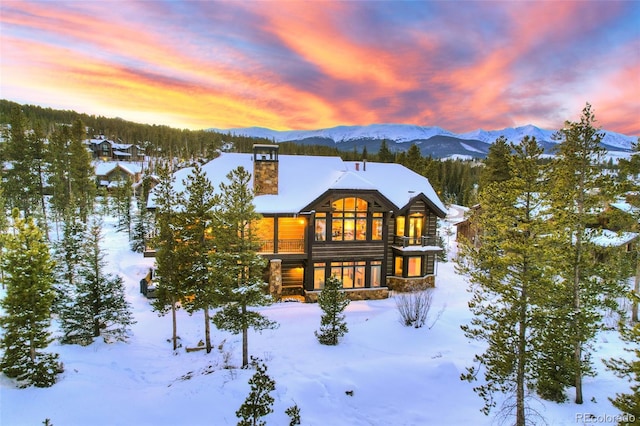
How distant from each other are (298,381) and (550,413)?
8372 mm

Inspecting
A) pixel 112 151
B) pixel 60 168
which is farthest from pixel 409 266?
pixel 112 151

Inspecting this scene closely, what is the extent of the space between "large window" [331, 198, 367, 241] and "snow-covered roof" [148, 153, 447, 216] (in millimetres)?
1207

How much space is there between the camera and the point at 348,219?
2202 centimetres

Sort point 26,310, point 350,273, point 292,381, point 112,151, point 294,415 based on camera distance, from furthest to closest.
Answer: point 112,151, point 350,273, point 292,381, point 26,310, point 294,415

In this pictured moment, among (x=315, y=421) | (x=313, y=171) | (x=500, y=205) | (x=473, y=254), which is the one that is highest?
(x=313, y=171)

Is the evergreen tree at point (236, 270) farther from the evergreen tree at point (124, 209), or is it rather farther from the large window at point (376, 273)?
the evergreen tree at point (124, 209)

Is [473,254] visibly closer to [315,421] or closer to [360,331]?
[315,421]

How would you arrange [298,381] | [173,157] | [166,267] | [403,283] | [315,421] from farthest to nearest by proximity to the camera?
[173,157] < [403,283] < [166,267] < [298,381] < [315,421]

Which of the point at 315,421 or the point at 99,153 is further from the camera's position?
the point at 99,153

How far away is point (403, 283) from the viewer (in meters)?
23.5

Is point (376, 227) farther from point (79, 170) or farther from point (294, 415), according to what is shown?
point (79, 170)

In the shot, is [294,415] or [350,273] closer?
[294,415]

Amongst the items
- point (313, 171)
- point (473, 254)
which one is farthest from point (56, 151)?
point (473, 254)

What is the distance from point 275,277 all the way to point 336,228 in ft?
16.3
